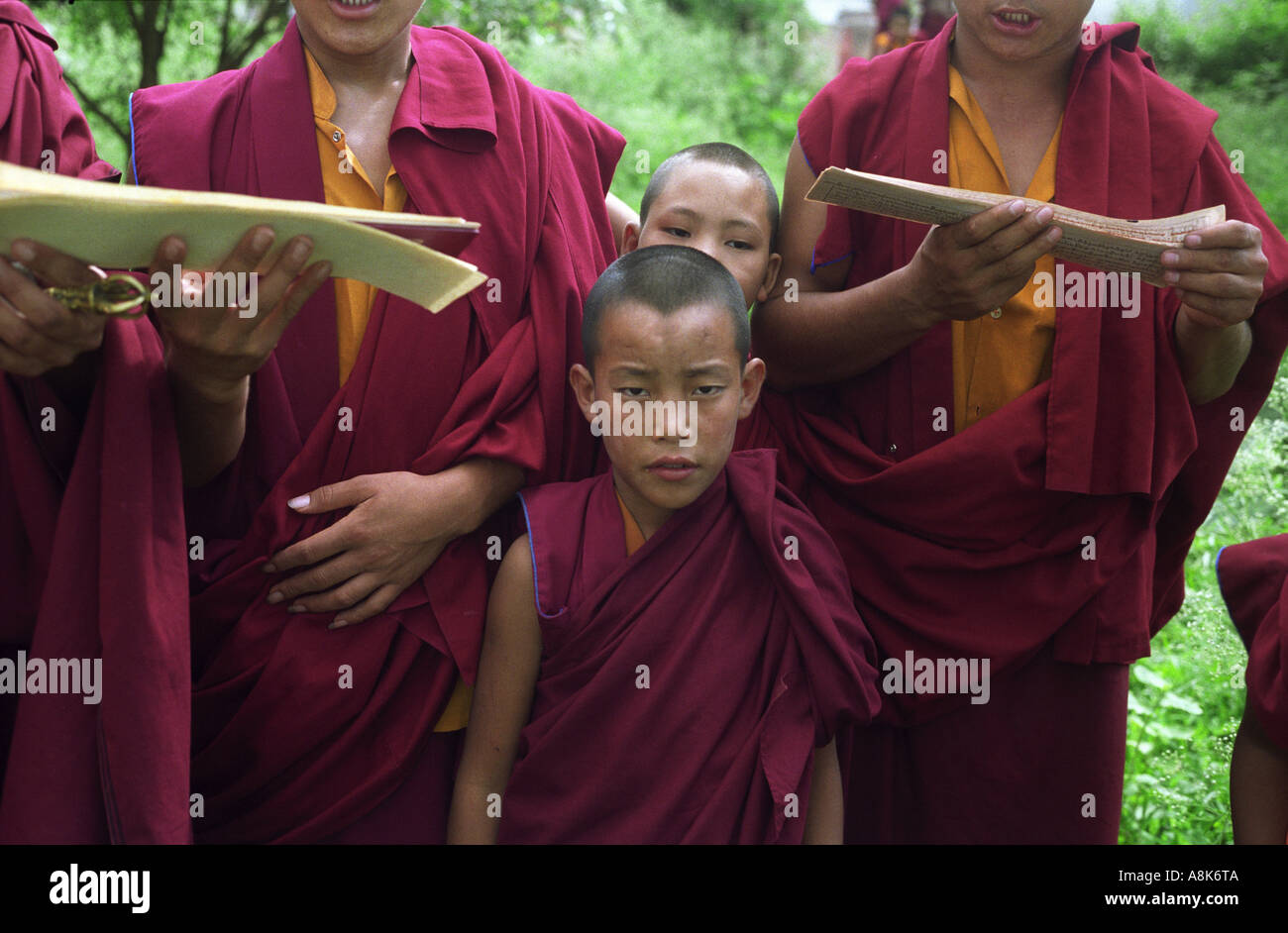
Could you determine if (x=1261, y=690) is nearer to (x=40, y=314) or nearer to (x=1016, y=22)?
(x=1016, y=22)

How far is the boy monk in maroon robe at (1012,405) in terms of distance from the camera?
2537 millimetres

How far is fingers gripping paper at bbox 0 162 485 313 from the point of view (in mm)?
1640

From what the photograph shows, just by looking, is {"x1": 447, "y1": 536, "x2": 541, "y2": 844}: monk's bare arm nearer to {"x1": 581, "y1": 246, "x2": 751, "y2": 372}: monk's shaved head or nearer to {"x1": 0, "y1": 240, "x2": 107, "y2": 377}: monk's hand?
{"x1": 581, "y1": 246, "x2": 751, "y2": 372}: monk's shaved head

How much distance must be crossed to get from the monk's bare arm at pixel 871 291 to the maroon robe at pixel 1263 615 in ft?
3.26

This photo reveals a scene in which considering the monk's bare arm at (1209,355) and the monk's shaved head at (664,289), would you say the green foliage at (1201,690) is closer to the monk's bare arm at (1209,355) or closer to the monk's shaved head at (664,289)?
the monk's bare arm at (1209,355)

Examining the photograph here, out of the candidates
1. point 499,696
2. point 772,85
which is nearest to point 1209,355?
point 499,696

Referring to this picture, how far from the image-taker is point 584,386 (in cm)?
242

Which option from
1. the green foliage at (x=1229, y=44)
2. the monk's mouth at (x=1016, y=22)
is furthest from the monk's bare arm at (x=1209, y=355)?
the green foliage at (x=1229, y=44)

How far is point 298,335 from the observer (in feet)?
7.75

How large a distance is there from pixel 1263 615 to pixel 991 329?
0.93 metres

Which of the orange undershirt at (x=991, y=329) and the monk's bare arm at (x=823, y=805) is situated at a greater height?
the orange undershirt at (x=991, y=329)

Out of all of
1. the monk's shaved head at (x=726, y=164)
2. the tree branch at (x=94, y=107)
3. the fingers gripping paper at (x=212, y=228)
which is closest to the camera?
the fingers gripping paper at (x=212, y=228)

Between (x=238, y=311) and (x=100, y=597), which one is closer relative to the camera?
(x=238, y=311)

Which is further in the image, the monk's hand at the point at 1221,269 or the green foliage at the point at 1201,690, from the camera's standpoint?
the green foliage at the point at 1201,690
